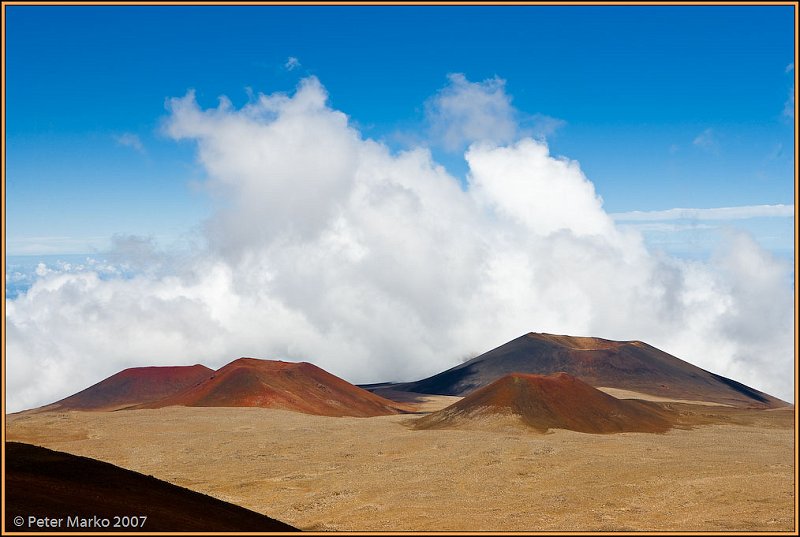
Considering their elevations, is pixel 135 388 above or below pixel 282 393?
above

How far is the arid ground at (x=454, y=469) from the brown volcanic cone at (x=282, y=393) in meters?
17.2

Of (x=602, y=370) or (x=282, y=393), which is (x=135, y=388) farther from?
(x=602, y=370)

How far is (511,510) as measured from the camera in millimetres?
36250

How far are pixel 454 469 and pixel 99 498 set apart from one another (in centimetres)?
2873

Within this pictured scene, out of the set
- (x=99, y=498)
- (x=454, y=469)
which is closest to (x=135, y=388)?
(x=454, y=469)

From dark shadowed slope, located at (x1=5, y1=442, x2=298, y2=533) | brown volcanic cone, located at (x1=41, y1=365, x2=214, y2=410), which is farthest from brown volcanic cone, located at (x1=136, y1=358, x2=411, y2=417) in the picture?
dark shadowed slope, located at (x1=5, y1=442, x2=298, y2=533)

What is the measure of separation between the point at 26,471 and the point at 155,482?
4.87m

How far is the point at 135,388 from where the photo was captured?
129375 mm

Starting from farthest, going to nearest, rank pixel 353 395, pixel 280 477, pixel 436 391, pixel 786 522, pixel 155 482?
pixel 436 391, pixel 353 395, pixel 280 477, pixel 786 522, pixel 155 482

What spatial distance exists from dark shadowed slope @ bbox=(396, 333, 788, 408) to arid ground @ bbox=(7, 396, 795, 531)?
64565 millimetres

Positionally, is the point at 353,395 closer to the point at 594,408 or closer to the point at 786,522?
the point at 594,408

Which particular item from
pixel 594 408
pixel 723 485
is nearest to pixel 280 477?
pixel 723 485

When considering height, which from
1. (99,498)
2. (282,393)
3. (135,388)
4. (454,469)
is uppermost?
(135,388)

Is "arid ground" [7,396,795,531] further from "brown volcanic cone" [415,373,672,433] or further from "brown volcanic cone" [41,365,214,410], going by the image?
"brown volcanic cone" [41,365,214,410]
